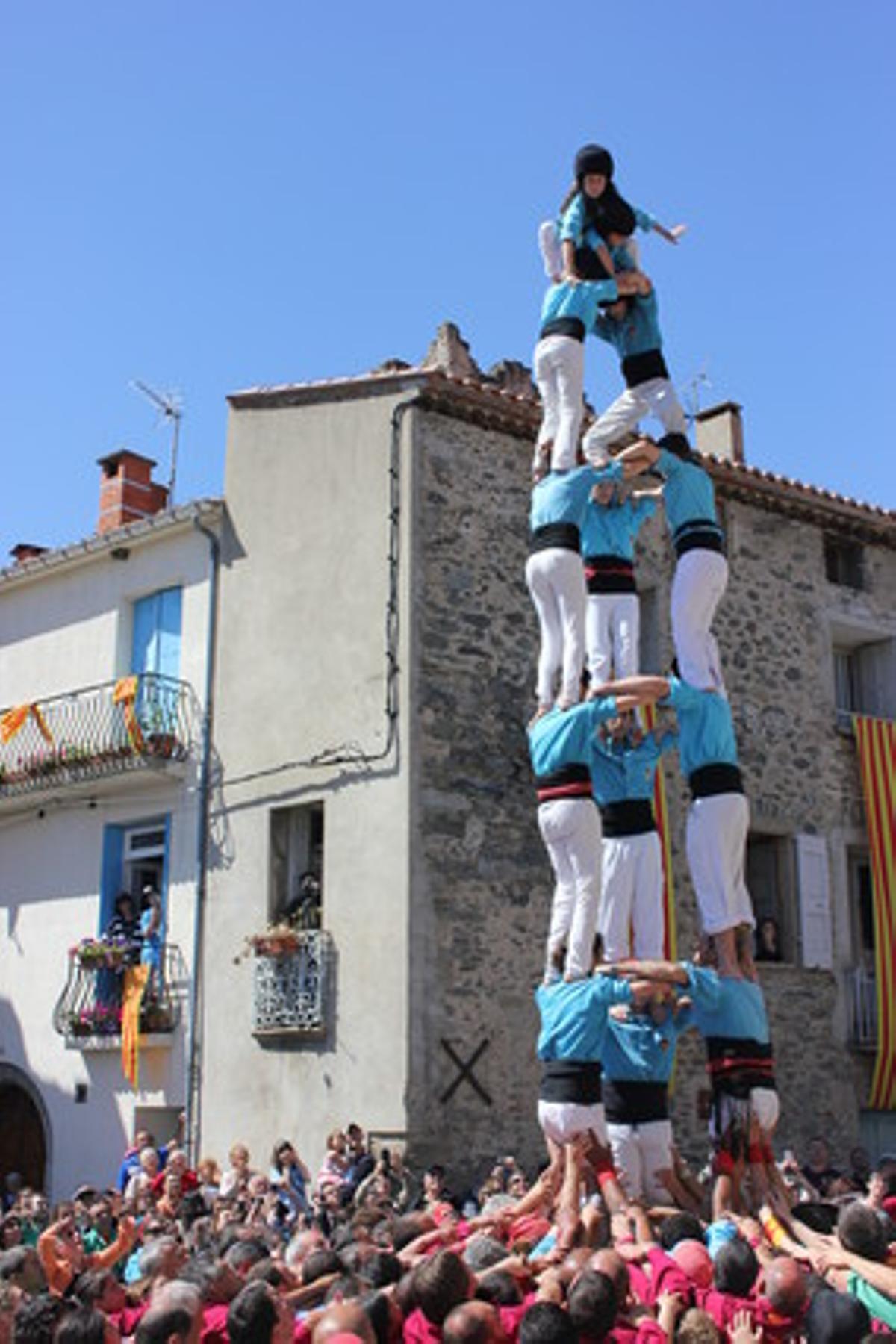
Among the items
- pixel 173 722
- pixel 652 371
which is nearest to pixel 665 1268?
pixel 652 371

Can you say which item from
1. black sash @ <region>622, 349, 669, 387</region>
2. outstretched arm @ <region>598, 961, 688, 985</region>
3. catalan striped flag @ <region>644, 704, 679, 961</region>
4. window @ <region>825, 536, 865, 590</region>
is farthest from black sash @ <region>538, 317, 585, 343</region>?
window @ <region>825, 536, 865, 590</region>

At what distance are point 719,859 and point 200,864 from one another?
27.1 ft

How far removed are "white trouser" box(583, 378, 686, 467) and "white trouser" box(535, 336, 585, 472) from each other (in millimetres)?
131

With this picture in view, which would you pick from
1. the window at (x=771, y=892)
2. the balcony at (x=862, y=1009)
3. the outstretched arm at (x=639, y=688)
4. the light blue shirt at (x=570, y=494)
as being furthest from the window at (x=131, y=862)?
the outstretched arm at (x=639, y=688)

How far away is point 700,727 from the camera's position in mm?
8750

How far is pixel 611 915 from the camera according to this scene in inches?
339

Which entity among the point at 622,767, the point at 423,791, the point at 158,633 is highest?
the point at 158,633

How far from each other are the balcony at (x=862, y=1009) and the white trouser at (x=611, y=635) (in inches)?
353

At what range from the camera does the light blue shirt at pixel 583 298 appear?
30.8 ft

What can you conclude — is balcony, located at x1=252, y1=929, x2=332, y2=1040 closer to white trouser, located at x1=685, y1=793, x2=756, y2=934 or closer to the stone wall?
the stone wall

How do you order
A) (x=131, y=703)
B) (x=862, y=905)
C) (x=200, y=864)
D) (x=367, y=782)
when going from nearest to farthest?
(x=367, y=782)
(x=200, y=864)
(x=131, y=703)
(x=862, y=905)

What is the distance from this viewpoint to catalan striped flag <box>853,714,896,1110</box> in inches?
658

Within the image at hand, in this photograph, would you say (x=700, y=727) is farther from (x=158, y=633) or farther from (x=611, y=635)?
(x=158, y=633)

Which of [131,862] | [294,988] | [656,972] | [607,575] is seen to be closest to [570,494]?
[607,575]
